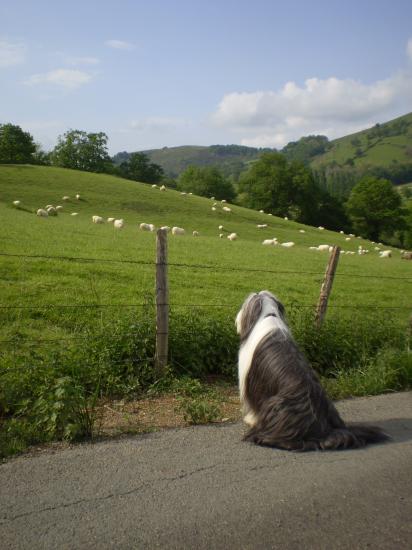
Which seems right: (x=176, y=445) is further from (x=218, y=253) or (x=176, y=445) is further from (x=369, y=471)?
(x=218, y=253)

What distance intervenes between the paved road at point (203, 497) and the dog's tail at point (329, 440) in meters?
0.09

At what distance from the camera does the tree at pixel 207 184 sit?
87.7 meters

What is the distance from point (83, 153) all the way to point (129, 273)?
73.2 metres

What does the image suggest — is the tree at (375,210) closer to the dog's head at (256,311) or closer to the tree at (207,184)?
the tree at (207,184)

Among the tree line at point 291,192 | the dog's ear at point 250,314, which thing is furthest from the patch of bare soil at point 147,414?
the tree line at point 291,192

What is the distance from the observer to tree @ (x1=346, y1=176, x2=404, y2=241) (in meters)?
77.3

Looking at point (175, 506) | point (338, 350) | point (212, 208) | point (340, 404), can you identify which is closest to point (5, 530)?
point (175, 506)

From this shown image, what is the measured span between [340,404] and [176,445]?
295 cm

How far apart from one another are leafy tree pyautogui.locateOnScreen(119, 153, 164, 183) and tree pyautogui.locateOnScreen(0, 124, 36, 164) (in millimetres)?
18498

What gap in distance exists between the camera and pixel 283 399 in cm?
577

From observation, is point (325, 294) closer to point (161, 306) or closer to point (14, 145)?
A: point (161, 306)

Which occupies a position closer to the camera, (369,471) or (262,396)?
(369,471)

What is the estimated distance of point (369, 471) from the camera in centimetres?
518

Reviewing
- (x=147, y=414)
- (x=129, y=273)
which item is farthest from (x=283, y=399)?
(x=129, y=273)
